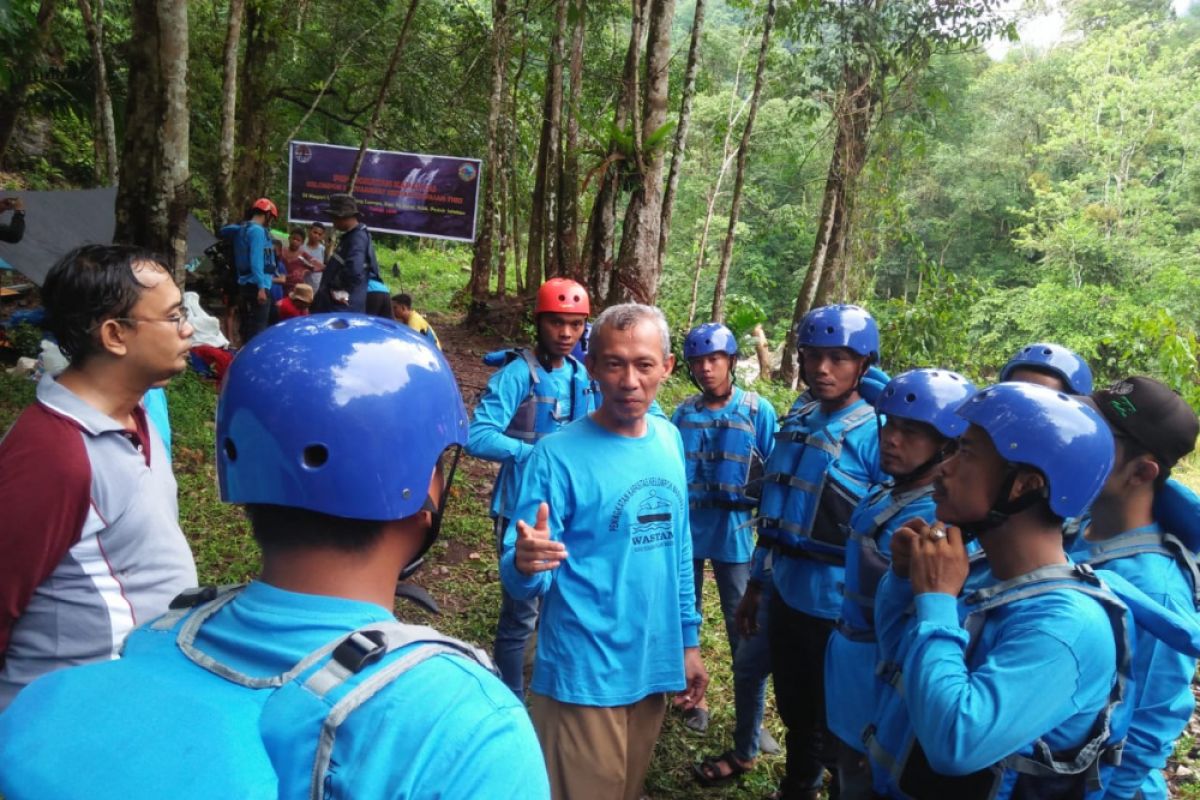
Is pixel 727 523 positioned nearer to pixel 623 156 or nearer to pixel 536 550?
pixel 536 550

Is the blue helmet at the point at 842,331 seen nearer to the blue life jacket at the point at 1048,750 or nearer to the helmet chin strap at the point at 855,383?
the helmet chin strap at the point at 855,383

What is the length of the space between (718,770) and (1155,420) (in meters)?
2.67

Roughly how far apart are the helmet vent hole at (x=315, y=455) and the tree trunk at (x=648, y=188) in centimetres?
725

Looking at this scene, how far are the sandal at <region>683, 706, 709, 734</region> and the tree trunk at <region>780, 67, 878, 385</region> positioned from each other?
31.7ft

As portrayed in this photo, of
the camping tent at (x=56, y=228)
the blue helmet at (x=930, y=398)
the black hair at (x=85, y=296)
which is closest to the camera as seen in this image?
the black hair at (x=85, y=296)

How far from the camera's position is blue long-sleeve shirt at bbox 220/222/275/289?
32.0ft

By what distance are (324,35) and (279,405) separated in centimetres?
1748

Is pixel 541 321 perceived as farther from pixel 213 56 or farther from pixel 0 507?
pixel 213 56

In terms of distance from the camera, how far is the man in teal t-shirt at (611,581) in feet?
9.14

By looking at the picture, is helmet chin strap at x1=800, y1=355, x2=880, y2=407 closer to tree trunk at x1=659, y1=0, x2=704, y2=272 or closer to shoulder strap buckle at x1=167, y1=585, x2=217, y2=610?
shoulder strap buckle at x1=167, y1=585, x2=217, y2=610

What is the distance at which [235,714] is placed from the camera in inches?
39.8

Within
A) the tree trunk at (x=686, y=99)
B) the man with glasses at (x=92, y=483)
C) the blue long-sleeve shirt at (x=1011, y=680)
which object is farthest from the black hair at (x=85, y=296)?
the tree trunk at (x=686, y=99)

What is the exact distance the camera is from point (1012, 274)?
36969mm

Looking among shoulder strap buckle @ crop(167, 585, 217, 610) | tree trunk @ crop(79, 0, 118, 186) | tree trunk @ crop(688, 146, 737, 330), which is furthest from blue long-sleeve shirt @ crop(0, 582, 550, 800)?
tree trunk @ crop(688, 146, 737, 330)
